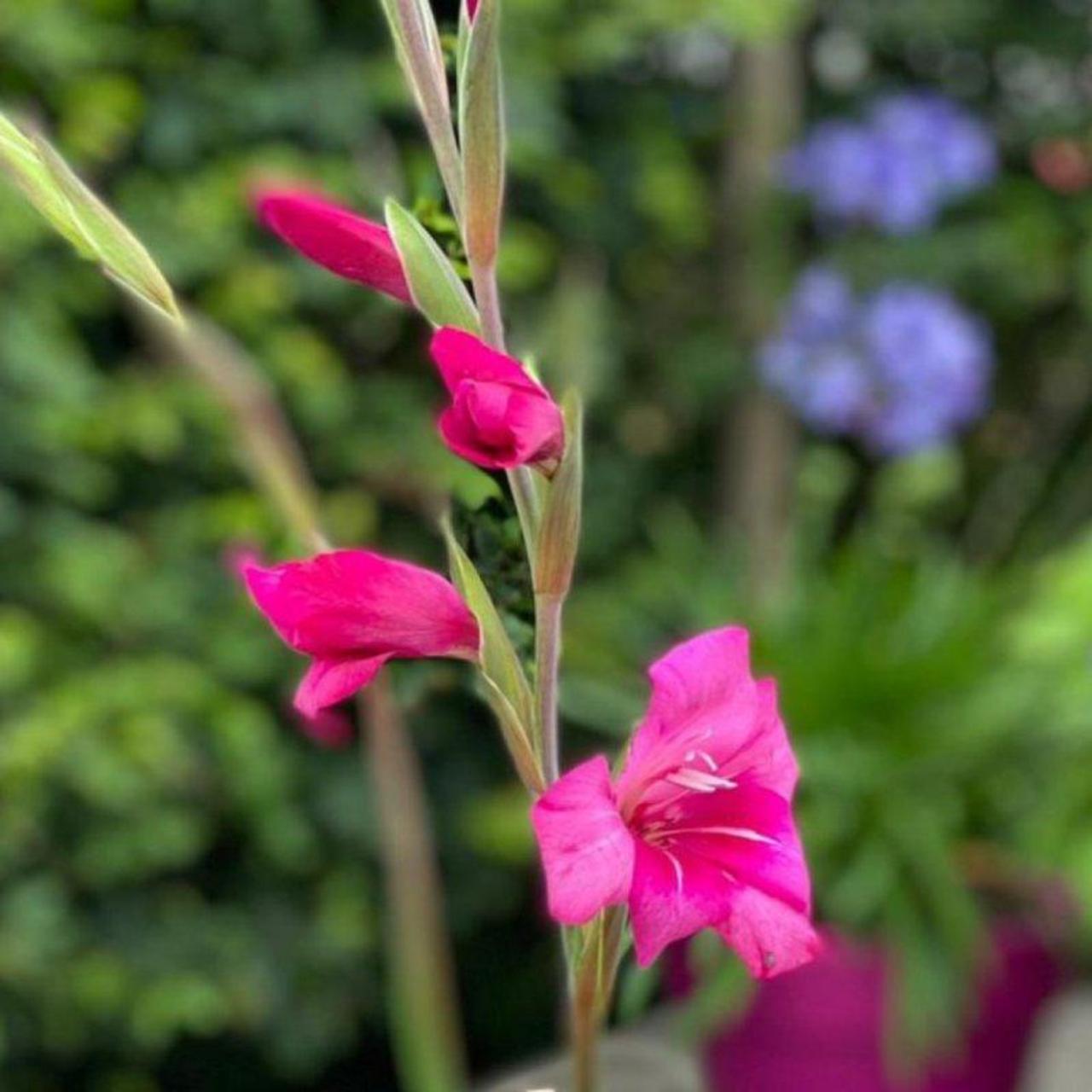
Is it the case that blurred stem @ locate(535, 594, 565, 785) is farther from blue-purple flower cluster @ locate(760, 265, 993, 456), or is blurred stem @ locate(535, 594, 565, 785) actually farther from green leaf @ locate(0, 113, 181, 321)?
blue-purple flower cluster @ locate(760, 265, 993, 456)

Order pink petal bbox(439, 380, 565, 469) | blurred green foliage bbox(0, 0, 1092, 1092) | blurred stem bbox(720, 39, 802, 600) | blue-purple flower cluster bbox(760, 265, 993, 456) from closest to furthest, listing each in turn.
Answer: pink petal bbox(439, 380, 565, 469) < blurred green foliage bbox(0, 0, 1092, 1092) < blue-purple flower cluster bbox(760, 265, 993, 456) < blurred stem bbox(720, 39, 802, 600)

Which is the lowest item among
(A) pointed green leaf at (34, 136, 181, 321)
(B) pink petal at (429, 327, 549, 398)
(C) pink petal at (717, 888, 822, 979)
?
(C) pink petal at (717, 888, 822, 979)

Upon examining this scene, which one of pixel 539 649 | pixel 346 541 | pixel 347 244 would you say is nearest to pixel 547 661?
pixel 539 649

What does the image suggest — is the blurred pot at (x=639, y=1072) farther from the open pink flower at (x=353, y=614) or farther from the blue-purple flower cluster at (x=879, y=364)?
the blue-purple flower cluster at (x=879, y=364)

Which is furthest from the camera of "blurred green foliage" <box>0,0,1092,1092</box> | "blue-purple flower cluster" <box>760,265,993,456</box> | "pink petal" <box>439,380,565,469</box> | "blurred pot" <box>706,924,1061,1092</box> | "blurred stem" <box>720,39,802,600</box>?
"blurred stem" <box>720,39,802,600</box>

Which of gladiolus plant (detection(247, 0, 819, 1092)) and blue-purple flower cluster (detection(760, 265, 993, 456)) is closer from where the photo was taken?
gladiolus plant (detection(247, 0, 819, 1092))

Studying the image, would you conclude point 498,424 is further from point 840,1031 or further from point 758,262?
point 758,262

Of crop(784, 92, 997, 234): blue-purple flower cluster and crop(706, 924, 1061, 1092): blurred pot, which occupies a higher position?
crop(784, 92, 997, 234): blue-purple flower cluster

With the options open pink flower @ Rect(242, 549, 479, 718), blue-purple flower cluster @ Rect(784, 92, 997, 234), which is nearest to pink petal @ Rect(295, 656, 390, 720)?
open pink flower @ Rect(242, 549, 479, 718)
